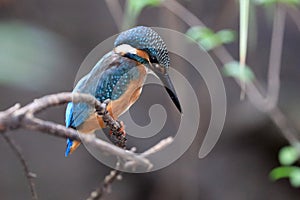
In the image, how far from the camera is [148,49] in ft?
1.21

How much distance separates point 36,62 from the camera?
2.09m

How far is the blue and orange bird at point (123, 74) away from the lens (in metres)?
0.37

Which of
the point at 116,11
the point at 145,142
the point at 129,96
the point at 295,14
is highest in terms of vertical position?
the point at 129,96

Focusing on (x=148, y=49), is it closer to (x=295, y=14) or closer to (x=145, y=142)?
(x=145, y=142)

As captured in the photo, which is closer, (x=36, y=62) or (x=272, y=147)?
(x=36, y=62)

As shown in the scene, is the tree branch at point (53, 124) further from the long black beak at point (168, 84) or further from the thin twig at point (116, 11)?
the thin twig at point (116, 11)

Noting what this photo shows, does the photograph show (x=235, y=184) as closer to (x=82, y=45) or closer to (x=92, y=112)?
(x=82, y=45)

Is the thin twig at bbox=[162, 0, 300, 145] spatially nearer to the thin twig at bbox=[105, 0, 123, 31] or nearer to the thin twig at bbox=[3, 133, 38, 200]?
the thin twig at bbox=[105, 0, 123, 31]

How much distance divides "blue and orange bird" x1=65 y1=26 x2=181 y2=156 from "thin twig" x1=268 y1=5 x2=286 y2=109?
175 cm

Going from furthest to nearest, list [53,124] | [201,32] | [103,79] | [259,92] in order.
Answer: [259,92], [201,32], [103,79], [53,124]

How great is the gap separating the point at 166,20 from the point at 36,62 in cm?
62

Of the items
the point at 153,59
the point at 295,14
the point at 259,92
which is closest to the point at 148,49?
the point at 153,59

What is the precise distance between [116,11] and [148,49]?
1.92 meters

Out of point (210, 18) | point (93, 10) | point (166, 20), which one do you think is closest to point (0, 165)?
point (93, 10)
